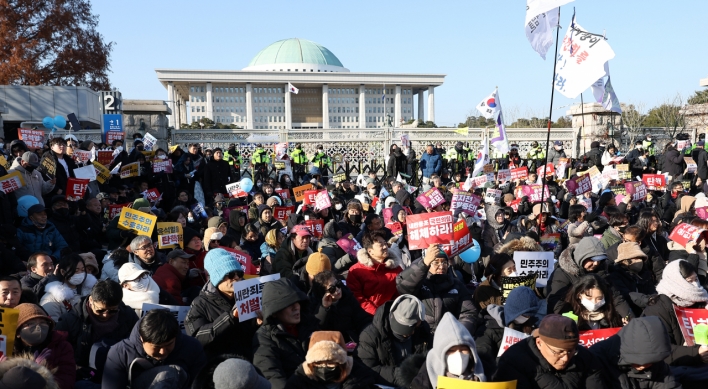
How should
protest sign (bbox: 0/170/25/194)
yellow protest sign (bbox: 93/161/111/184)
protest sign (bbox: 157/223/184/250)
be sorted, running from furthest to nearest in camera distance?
yellow protest sign (bbox: 93/161/111/184), protest sign (bbox: 0/170/25/194), protest sign (bbox: 157/223/184/250)

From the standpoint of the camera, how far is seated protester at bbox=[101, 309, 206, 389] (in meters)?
3.69

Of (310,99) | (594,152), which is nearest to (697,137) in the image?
(594,152)

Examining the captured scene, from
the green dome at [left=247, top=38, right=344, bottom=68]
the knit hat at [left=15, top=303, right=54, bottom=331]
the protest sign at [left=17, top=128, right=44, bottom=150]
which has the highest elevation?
the green dome at [left=247, top=38, right=344, bottom=68]

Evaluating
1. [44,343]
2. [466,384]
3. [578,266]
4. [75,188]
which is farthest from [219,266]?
[75,188]

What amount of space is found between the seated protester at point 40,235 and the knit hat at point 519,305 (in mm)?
5163

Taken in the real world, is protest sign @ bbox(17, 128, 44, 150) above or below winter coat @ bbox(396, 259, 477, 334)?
above

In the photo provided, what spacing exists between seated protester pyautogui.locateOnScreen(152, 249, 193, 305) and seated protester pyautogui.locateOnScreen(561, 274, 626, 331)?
9.97 feet

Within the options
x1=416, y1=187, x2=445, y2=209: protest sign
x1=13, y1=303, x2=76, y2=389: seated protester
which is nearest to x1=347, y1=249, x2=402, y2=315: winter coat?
x1=13, y1=303, x2=76, y2=389: seated protester

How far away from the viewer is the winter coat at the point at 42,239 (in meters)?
7.48

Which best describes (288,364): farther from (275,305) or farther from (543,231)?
(543,231)

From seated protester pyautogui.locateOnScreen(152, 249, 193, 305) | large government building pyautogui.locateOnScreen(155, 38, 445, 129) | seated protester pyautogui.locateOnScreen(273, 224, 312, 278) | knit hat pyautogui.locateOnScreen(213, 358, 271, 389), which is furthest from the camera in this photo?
large government building pyautogui.locateOnScreen(155, 38, 445, 129)

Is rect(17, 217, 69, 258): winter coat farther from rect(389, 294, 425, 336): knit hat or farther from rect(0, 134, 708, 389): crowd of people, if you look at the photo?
rect(389, 294, 425, 336): knit hat

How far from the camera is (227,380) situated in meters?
3.08

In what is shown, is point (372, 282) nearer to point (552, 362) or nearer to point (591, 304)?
point (591, 304)
